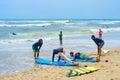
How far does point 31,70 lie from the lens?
12211mm

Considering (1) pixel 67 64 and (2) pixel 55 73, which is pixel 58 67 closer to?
(1) pixel 67 64

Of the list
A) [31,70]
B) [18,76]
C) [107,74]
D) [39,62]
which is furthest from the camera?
[39,62]

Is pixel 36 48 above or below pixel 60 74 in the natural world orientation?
above

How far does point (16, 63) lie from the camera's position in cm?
1416

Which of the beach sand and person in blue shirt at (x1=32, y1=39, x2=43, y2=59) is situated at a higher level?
person in blue shirt at (x1=32, y1=39, x2=43, y2=59)

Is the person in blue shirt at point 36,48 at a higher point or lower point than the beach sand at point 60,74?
higher

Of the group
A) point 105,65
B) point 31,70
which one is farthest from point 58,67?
point 105,65

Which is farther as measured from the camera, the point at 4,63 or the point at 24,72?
the point at 4,63

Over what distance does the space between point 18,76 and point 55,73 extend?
1441mm

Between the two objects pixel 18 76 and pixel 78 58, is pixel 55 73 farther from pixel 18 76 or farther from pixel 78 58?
pixel 78 58

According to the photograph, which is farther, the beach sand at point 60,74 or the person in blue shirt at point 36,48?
the person in blue shirt at point 36,48

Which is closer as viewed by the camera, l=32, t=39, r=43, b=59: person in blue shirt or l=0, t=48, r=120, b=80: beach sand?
l=0, t=48, r=120, b=80: beach sand

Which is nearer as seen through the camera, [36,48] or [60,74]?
[60,74]

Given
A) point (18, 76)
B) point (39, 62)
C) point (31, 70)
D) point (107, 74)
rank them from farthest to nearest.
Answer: point (39, 62), point (31, 70), point (18, 76), point (107, 74)
